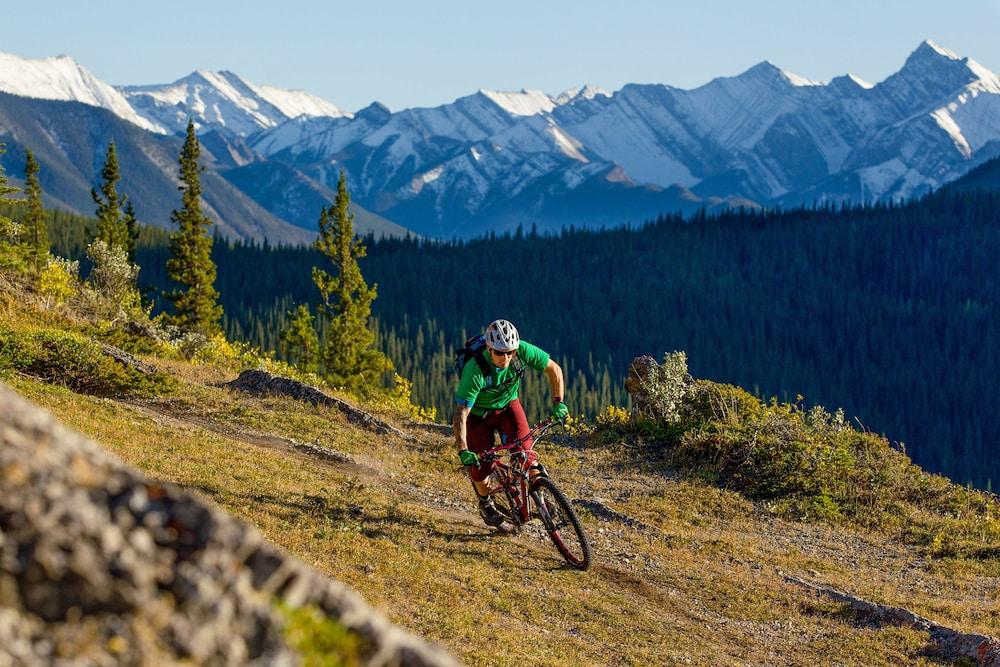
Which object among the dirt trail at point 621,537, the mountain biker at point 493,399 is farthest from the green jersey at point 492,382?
the dirt trail at point 621,537

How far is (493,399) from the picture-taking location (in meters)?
15.5

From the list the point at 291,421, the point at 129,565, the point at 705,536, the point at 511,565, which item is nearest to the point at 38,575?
the point at 129,565

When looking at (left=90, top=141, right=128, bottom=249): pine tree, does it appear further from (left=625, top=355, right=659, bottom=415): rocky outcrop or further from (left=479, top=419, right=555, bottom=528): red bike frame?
(left=479, top=419, right=555, bottom=528): red bike frame

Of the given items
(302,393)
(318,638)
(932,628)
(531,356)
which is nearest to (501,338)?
(531,356)

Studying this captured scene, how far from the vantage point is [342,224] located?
79750 mm

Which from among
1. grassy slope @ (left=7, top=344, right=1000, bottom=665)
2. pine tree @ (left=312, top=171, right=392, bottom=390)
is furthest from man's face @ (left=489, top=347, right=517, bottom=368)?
pine tree @ (left=312, top=171, right=392, bottom=390)

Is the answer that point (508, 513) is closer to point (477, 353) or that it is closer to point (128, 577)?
point (477, 353)

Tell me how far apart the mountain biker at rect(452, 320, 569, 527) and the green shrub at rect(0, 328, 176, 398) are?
42.3 feet

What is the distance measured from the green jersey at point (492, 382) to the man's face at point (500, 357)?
18 cm

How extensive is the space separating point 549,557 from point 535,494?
1.11m

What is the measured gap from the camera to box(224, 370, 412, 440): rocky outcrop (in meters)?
26.0

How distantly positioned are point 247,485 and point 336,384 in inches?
2240

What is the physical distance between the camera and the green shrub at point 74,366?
24906mm

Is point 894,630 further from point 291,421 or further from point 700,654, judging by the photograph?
point 291,421
